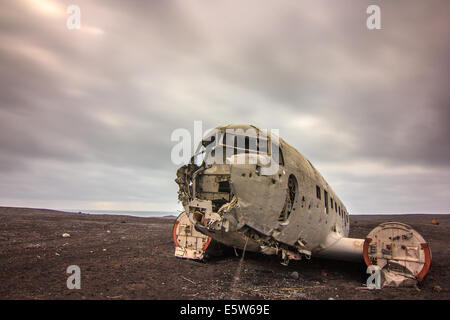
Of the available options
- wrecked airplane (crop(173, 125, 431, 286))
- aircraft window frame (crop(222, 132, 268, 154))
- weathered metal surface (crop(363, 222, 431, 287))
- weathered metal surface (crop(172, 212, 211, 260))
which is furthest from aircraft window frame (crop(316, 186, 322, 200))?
weathered metal surface (crop(172, 212, 211, 260))

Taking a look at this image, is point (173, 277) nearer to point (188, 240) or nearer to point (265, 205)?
point (188, 240)

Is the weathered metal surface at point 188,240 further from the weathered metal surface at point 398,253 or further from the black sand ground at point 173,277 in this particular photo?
the weathered metal surface at point 398,253

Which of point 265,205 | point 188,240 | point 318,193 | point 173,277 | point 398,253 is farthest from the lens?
point 188,240

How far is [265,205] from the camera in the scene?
5656 millimetres

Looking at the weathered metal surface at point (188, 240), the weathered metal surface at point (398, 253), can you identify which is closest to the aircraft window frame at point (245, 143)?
the weathered metal surface at point (188, 240)

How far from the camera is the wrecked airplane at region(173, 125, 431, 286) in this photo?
18.3 ft

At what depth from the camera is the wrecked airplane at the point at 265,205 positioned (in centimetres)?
558

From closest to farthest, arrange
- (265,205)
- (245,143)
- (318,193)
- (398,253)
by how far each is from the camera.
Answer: (265,205) < (245,143) < (398,253) < (318,193)

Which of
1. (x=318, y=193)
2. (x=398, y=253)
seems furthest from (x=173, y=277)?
(x=398, y=253)
